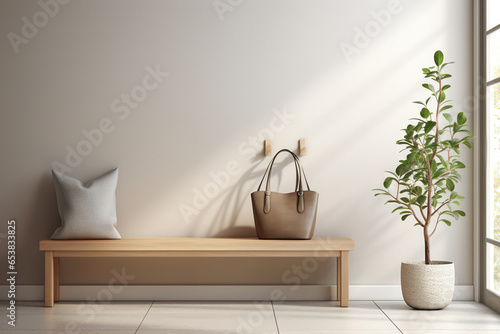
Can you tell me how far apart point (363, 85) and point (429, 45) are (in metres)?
0.54

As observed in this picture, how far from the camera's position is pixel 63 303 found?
400cm

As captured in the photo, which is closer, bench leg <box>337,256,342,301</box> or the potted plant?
the potted plant

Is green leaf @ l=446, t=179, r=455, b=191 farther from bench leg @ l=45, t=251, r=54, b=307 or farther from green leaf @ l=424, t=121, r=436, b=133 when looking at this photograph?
bench leg @ l=45, t=251, r=54, b=307

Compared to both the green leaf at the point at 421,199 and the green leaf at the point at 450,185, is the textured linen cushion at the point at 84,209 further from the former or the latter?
the green leaf at the point at 450,185

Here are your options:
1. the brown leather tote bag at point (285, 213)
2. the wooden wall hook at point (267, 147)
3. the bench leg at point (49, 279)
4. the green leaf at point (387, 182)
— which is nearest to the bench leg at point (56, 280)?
the bench leg at point (49, 279)

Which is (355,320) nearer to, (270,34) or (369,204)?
(369,204)

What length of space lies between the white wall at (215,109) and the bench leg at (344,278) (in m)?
0.26

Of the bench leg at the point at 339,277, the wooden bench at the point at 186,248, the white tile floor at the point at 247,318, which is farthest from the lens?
the bench leg at the point at 339,277

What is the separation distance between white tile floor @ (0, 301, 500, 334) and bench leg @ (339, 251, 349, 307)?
0.21 feet

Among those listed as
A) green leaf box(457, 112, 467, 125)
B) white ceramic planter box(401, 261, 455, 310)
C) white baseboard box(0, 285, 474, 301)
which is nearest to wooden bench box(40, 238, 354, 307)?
white baseboard box(0, 285, 474, 301)

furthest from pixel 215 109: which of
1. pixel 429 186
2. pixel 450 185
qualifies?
pixel 450 185

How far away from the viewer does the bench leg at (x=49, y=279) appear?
12.5ft

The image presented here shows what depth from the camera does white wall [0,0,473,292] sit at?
4.11m

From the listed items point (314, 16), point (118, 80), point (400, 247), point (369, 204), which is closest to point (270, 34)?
point (314, 16)
